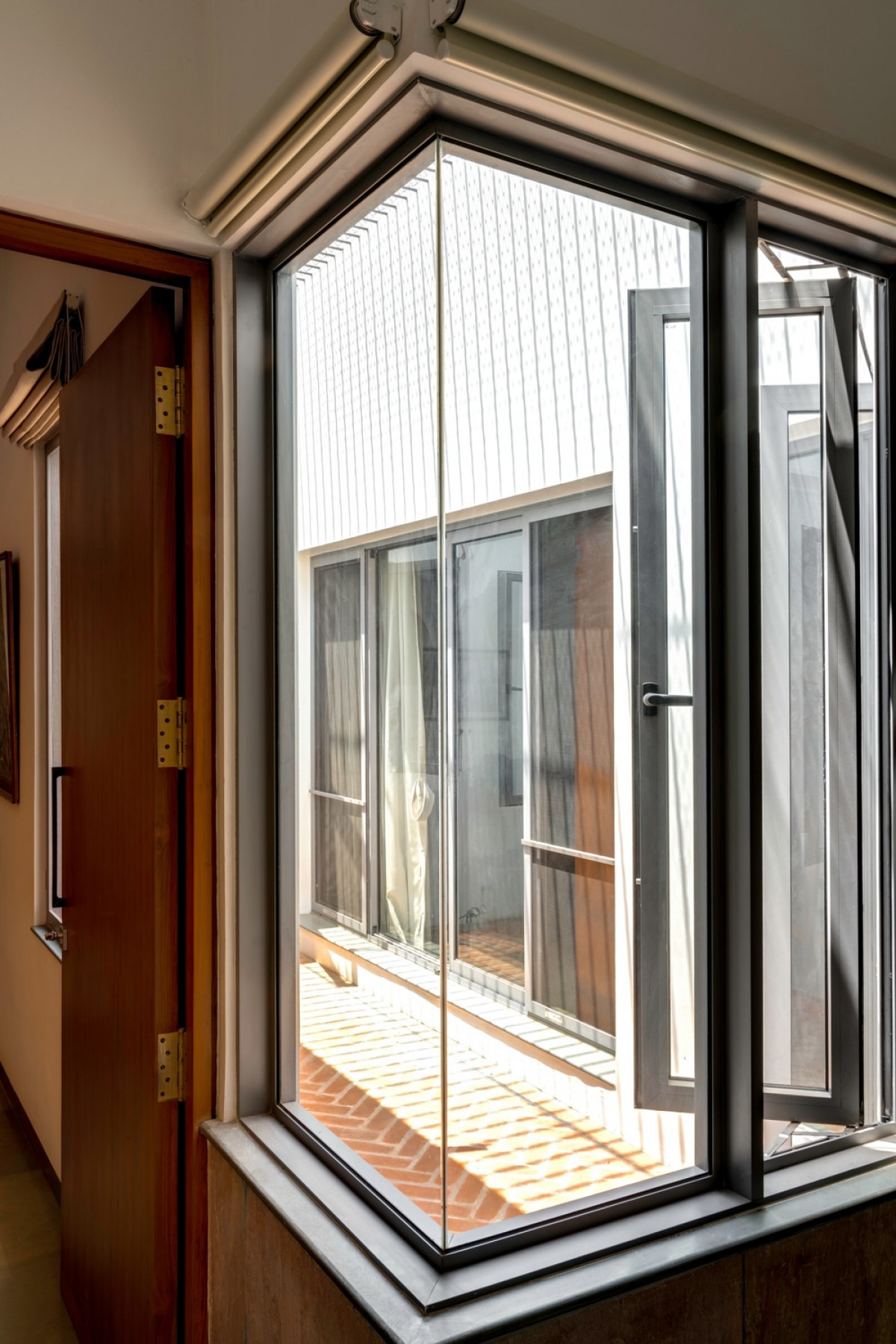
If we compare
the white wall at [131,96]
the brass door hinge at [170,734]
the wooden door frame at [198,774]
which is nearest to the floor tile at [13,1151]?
the wooden door frame at [198,774]

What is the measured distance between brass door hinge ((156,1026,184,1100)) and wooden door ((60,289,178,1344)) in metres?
0.01

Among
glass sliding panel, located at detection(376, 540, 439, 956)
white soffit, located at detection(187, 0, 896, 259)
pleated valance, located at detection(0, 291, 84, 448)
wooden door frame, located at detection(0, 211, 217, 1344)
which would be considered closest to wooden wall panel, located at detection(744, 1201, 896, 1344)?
glass sliding panel, located at detection(376, 540, 439, 956)

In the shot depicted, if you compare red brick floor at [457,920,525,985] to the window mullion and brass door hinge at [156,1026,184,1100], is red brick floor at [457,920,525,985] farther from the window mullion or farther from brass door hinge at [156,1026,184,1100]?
brass door hinge at [156,1026,184,1100]

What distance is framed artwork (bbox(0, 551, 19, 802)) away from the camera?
3.72m

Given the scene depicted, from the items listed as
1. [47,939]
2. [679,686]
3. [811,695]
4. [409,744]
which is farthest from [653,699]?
[47,939]

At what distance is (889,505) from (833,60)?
779 mm

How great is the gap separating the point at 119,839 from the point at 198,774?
0.35 meters

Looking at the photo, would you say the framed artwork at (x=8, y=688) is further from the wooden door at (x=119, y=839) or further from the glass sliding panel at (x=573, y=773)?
the glass sliding panel at (x=573, y=773)

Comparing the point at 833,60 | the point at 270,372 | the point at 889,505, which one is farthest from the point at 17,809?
the point at 833,60

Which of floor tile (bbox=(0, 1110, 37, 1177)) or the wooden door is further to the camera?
floor tile (bbox=(0, 1110, 37, 1177))

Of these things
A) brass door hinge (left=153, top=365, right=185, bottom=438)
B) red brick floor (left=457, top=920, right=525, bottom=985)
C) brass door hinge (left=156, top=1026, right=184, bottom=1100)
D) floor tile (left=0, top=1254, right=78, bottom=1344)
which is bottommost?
floor tile (left=0, top=1254, right=78, bottom=1344)

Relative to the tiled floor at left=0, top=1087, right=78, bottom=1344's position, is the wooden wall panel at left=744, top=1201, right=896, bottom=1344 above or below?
above

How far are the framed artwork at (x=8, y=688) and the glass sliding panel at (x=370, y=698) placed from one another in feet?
7.64

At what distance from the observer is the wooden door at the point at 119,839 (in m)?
1.85
